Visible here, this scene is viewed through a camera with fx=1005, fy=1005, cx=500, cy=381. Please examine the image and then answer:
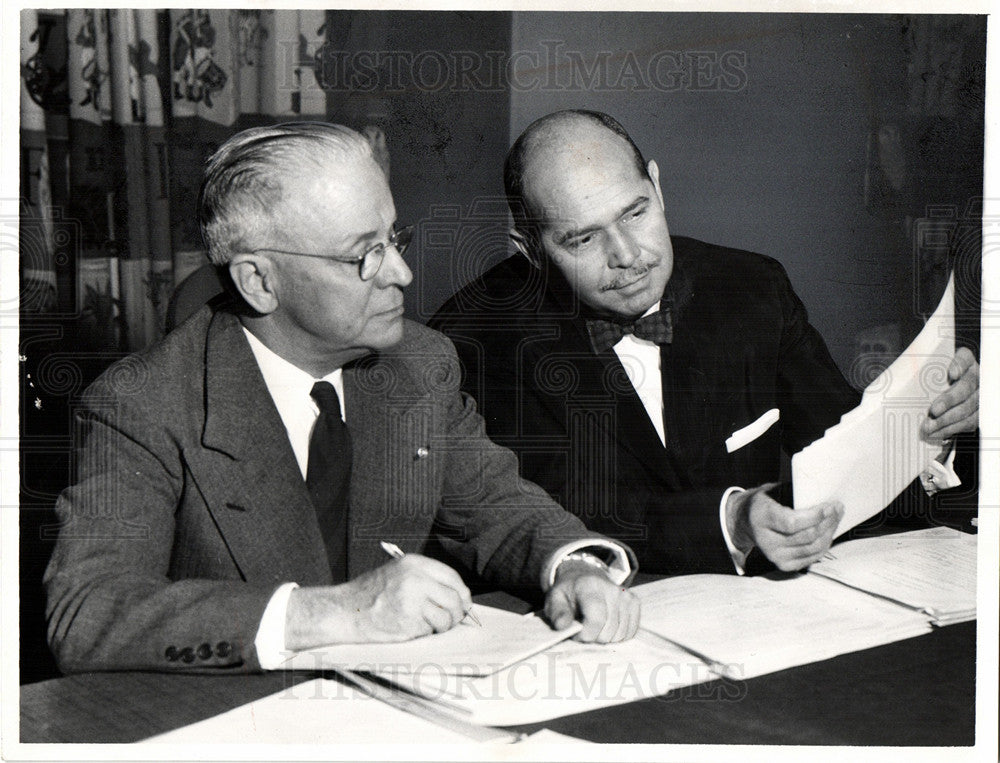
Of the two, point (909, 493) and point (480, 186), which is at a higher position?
point (480, 186)

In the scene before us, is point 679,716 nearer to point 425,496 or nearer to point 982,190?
point 425,496

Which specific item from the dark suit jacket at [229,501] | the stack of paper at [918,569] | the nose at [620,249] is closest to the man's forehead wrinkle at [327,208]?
the dark suit jacket at [229,501]

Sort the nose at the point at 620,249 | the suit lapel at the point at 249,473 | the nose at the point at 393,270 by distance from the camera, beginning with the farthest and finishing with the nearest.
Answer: the nose at the point at 620,249, the nose at the point at 393,270, the suit lapel at the point at 249,473

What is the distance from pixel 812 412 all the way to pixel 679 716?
956 mm

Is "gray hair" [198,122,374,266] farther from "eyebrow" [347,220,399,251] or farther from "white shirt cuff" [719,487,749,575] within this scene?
"white shirt cuff" [719,487,749,575]

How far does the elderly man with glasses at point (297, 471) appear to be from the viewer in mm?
2471

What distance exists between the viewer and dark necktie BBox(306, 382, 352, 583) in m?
2.66

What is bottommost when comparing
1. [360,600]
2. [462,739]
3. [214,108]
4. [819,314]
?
[462,739]

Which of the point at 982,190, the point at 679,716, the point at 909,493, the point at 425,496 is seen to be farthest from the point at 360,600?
the point at 982,190

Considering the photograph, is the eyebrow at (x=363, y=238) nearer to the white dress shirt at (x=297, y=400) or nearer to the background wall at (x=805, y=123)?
the white dress shirt at (x=297, y=400)

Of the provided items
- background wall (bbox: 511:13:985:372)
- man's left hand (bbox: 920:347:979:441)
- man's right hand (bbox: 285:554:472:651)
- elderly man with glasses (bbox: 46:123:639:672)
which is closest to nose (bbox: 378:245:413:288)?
elderly man with glasses (bbox: 46:123:639:672)

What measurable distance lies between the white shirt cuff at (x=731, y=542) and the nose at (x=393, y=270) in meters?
1.09

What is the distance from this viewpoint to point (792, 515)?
2.84m

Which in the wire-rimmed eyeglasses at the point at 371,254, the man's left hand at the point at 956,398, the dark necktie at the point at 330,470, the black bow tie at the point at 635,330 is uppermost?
the wire-rimmed eyeglasses at the point at 371,254
